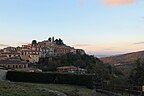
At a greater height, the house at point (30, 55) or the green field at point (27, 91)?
the house at point (30, 55)

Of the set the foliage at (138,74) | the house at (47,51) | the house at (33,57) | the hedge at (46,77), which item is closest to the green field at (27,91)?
the hedge at (46,77)

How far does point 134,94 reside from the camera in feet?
83.2

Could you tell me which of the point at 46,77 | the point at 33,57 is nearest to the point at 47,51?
the point at 33,57

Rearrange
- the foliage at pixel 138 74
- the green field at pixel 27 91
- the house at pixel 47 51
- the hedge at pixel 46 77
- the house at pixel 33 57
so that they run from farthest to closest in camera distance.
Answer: the house at pixel 47 51 → the house at pixel 33 57 → the foliage at pixel 138 74 → the hedge at pixel 46 77 → the green field at pixel 27 91

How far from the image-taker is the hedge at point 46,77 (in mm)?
36656

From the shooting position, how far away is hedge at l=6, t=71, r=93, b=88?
3666cm

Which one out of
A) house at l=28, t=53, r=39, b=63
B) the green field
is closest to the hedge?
the green field

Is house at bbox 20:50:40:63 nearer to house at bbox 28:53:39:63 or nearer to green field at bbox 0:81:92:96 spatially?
house at bbox 28:53:39:63

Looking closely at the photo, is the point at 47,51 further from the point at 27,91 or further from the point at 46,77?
the point at 27,91

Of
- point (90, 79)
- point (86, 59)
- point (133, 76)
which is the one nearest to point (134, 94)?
point (90, 79)

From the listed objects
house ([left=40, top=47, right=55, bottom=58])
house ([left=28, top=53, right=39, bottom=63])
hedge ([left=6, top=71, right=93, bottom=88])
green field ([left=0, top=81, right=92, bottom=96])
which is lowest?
green field ([left=0, top=81, right=92, bottom=96])

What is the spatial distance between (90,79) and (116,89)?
25.1 feet

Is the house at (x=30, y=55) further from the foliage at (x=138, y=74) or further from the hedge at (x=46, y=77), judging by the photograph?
the hedge at (x=46, y=77)

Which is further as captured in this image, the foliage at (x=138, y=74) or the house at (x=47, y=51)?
the house at (x=47, y=51)
